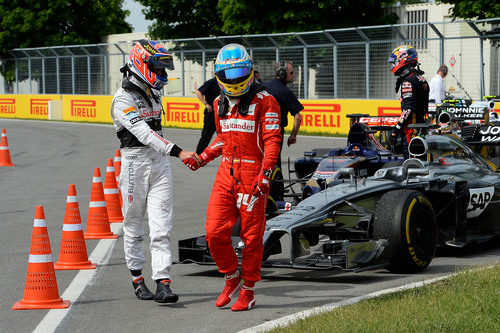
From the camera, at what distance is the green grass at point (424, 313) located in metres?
5.48

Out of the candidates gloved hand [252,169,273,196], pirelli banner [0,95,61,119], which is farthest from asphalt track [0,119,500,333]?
pirelli banner [0,95,61,119]

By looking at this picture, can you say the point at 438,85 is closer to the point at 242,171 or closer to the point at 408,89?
the point at 408,89

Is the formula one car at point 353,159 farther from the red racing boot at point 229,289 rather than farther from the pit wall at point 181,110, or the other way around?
the pit wall at point 181,110

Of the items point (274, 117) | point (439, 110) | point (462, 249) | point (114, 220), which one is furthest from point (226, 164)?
point (439, 110)

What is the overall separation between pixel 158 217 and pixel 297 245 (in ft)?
3.87

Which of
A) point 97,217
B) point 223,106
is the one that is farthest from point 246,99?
point 97,217

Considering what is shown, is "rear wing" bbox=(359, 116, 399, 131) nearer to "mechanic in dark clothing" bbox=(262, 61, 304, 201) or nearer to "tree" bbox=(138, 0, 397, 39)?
"mechanic in dark clothing" bbox=(262, 61, 304, 201)

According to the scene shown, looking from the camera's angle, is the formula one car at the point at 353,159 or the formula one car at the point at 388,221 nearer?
the formula one car at the point at 388,221

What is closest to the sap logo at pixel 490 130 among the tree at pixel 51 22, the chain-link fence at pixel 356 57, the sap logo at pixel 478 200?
the sap logo at pixel 478 200

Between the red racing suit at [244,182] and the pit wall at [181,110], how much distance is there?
1555 cm

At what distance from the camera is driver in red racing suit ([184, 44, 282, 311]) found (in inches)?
255

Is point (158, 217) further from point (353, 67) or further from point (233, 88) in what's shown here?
point (353, 67)

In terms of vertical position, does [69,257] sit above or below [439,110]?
below

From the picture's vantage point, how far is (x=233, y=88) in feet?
21.5
